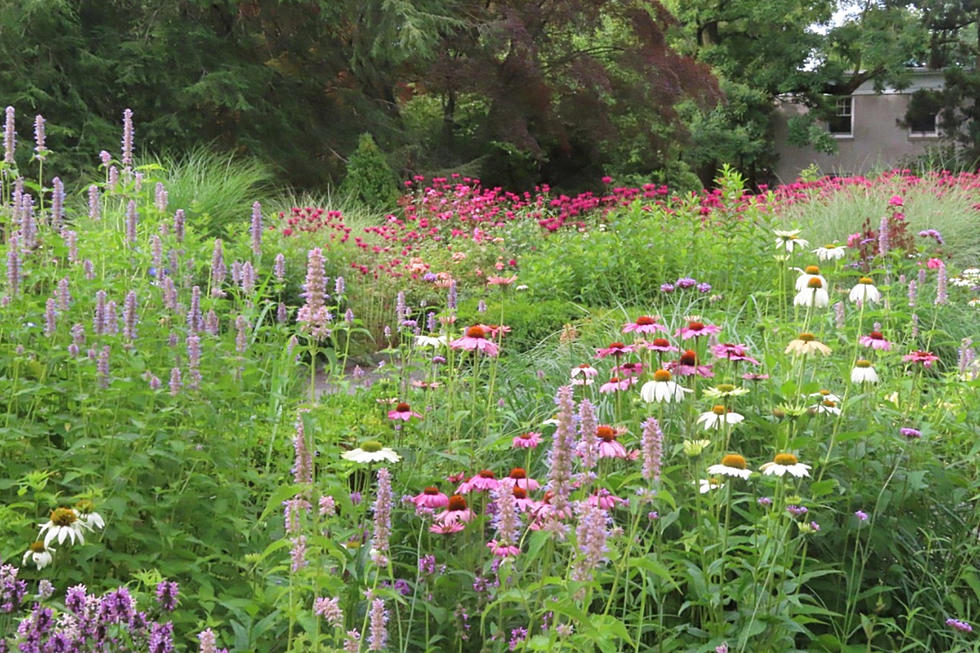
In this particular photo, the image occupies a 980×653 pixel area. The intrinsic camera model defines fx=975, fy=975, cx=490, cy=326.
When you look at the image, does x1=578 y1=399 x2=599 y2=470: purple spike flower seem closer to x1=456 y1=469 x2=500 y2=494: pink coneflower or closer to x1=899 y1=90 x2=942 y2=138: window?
x1=456 y1=469 x2=500 y2=494: pink coneflower

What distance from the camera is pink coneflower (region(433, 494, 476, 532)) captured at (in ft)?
7.32

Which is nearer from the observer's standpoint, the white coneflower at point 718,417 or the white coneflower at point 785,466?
the white coneflower at point 785,466

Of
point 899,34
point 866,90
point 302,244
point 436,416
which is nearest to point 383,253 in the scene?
point 302,244

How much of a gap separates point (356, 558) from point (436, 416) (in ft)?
3.65

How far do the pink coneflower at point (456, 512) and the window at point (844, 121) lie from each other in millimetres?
29038

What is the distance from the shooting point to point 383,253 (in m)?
7.75

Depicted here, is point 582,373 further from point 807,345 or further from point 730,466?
point 730,466

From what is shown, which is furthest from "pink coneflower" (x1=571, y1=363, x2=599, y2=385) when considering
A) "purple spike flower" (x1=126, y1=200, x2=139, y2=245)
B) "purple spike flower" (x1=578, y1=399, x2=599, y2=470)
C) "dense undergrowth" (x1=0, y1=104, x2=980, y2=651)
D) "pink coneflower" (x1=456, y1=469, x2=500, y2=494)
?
"purple spike flower" (x1=126, y1=200, x2=139, y2=245)

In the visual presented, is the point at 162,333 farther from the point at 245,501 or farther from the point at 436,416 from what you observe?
the point at 436,416

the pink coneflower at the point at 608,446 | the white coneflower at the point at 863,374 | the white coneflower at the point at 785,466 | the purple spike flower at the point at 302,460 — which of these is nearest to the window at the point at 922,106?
the white coneflower at the point at 863,374

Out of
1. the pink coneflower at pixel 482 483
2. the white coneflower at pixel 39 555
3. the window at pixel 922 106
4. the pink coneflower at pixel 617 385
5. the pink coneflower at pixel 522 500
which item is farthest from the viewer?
the window at pixel 922 106

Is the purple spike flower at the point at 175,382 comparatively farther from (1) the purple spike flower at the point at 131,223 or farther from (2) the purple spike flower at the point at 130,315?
(1) the purple spike flower at the point at 131,223

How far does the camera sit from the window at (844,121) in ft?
96.0

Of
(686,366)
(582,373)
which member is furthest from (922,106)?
(686,366)
